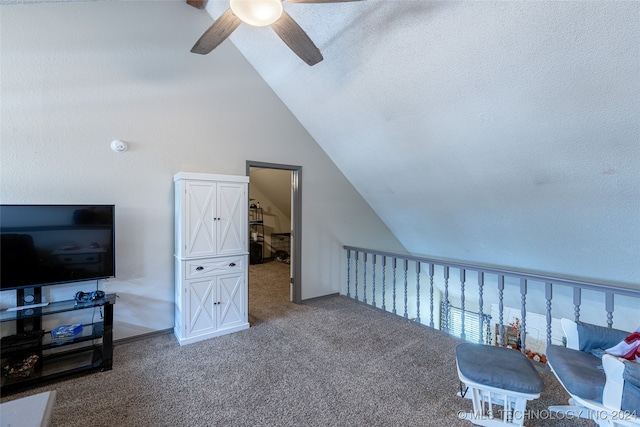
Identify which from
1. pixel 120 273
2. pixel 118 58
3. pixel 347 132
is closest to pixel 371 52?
pixel 347 132

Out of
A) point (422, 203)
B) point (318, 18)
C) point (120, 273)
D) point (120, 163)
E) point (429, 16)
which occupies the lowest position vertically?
point (120, 273)

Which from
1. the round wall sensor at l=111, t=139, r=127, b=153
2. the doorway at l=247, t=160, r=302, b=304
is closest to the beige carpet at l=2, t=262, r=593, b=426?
the round wall sensor at l=111, t=139, r=127, b=153

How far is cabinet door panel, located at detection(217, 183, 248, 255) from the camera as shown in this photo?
126 inches

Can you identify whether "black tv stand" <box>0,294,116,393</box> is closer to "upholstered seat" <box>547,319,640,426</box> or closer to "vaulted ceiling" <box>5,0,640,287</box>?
"vaulted ceiling" <box>5,0,640,287</box>

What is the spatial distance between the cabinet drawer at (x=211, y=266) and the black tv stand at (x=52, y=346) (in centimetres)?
70

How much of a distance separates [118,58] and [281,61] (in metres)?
1.70

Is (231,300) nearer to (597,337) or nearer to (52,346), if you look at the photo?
(52,346)

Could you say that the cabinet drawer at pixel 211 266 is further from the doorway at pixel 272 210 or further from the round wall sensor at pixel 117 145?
the doorway at pixel 272 210

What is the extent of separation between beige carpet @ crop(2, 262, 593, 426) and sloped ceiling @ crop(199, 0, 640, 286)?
1718mm

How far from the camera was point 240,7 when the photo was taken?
173cm

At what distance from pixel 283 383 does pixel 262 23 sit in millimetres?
2719

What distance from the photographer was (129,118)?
9.71 ft

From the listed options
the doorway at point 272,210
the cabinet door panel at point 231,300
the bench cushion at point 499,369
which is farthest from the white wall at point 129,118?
the bench cushion at point 499,369

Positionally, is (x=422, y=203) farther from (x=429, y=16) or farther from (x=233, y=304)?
(x=233, y=304)
